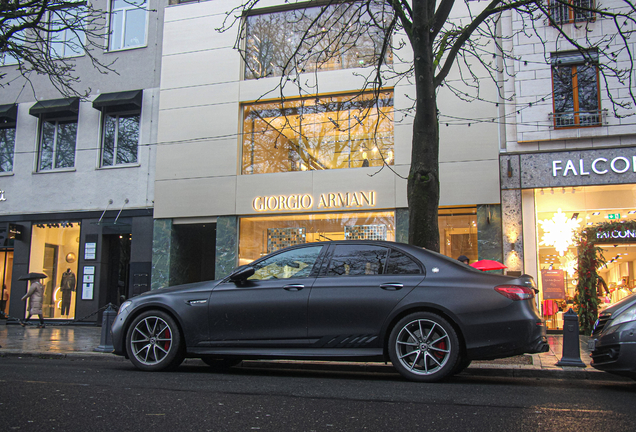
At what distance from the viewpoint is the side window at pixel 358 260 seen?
6.24m

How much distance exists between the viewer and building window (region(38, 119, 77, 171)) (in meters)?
18.8

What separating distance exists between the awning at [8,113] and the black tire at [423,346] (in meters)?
17.3

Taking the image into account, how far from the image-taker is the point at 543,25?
14.1 meters

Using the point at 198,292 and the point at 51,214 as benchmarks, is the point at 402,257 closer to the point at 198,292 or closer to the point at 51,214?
the point at 198,292

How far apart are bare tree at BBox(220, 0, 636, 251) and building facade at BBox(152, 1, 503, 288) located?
13 centimetres

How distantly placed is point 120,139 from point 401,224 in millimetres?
9494

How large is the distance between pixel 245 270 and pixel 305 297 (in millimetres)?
785

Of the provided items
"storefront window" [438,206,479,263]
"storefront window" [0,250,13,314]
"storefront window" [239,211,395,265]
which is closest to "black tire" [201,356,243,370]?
"storefront window" [239,211,395,265]

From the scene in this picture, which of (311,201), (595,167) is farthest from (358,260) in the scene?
(595,167)

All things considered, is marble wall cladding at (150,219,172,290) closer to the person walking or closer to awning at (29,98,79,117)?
the person walking

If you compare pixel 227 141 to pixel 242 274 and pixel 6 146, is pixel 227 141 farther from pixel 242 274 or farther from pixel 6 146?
pixel 242 274

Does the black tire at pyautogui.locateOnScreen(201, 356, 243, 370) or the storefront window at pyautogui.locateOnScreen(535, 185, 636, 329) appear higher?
the storefront window at pyautogui.locateOnScreen(535, 185, 636, 329)

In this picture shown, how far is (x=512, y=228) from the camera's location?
1379 centimetres

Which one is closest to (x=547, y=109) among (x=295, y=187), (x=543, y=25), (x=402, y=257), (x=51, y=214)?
(x=543, y=25)
